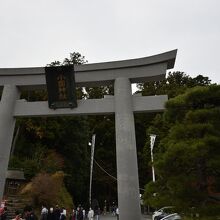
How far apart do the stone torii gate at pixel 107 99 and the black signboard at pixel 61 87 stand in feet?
0.89

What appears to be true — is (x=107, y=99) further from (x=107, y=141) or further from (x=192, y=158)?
(x=107, y=141)

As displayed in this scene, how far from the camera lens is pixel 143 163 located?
124 feet

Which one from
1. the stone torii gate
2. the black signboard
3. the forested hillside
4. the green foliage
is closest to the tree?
the forested hillside

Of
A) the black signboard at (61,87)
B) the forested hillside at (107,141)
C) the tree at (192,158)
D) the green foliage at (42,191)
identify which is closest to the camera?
the tree at (192,158)

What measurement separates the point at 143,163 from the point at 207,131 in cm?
2851

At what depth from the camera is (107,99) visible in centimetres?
1440

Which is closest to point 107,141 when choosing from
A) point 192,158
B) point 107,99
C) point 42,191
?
point 42,191

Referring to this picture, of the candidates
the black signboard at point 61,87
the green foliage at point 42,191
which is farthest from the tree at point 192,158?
the green foliage at point 42,191

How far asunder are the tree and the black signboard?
5.04 metres

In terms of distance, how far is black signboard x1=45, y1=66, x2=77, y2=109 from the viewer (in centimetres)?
1432

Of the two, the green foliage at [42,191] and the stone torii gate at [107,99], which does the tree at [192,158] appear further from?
the green foliage at [42,191]

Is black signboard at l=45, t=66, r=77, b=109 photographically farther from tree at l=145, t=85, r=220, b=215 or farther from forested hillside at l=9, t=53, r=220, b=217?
tree at l=145, t=85, r=220, b=215

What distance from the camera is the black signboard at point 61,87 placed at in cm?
1432

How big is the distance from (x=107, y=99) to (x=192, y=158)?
573 cm
